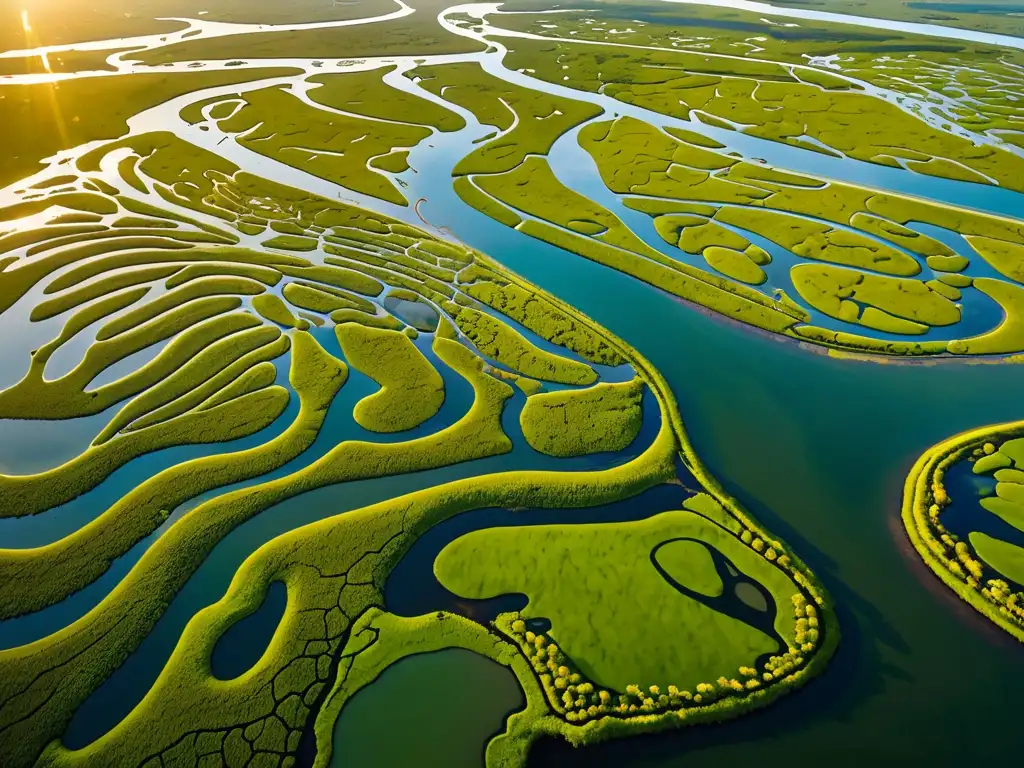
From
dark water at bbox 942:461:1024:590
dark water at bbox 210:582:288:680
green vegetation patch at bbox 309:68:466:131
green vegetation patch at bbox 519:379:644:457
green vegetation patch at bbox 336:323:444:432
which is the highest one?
green vegetation patch at bbox 309:68:466:131

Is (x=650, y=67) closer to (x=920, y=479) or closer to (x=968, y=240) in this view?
(x=968, y=240)

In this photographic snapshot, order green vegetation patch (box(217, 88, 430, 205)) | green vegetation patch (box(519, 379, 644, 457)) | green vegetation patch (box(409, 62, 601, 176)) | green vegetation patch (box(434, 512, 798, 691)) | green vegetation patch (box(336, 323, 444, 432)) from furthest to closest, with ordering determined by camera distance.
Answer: green vegetation patch (box(409, 62, 601, 176)) → green vegetation patch (box(217, 88, 430, 205)) → green vegetation patch (box(336, 323, 444, 432)) → green vegetation patch (box(519, 379, 644, 457)) → green vegetation patch (box(434, 512, 798, 691))

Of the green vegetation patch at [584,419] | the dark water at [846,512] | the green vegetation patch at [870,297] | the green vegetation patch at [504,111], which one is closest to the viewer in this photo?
the dark water at [846,512]

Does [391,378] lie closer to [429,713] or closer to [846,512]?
[429,713]

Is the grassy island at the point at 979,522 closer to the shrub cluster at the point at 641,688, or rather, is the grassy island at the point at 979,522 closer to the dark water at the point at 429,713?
the shrub cluster at the point at 641,688

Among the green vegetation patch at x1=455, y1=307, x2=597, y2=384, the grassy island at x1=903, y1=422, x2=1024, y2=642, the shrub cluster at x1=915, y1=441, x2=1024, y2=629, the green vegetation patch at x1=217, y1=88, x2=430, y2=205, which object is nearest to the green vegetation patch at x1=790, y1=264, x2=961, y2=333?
the grassy island at x1=903, y1=422, x2=1024, y2=642

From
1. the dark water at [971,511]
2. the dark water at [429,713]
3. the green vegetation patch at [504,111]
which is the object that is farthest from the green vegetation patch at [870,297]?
the green vegetation patch at [504,111]

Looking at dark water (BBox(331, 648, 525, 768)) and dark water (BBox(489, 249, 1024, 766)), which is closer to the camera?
dark water (BBox(331, 648, 525, 768))

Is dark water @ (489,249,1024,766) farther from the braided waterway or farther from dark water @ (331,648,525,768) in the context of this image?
dark water @ (331,648,525,768)

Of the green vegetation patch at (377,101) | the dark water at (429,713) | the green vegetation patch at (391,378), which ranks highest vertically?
the green vegetation patch at (377,101)
